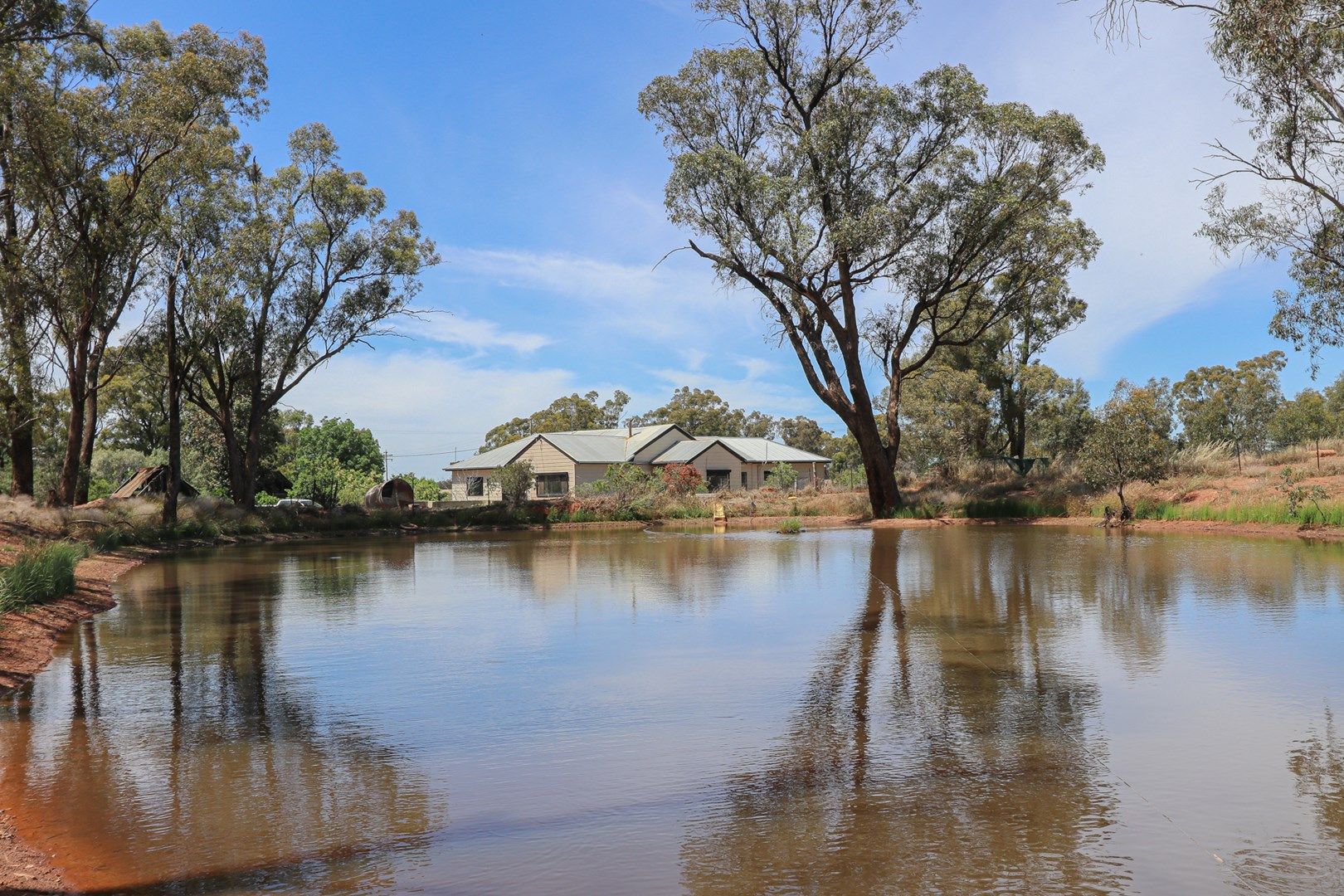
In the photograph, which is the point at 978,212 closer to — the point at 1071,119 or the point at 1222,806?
the point at 1071,119

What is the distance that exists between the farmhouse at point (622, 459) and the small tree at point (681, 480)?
10.6m

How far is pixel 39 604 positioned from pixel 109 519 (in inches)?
605

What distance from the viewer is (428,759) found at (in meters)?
Result: 6.61

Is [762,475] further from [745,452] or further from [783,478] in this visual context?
[783,478]

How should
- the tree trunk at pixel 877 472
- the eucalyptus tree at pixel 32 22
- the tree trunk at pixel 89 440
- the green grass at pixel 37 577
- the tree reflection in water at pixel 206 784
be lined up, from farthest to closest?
the tree trunk at pixel 877 472 < the tree trunk at pixel 89 440 < the eucalyptus tree at pixel 32 22 < the green grass at pixel 37 577 < the tree reflection in water at pixel 206 784

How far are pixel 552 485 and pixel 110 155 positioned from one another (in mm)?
32571

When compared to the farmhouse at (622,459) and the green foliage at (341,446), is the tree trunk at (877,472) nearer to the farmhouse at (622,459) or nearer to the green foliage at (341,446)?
the farmhouse at (622,459)

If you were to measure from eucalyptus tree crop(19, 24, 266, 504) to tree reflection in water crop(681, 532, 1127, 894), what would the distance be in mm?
18038

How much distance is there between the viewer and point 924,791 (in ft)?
18.7

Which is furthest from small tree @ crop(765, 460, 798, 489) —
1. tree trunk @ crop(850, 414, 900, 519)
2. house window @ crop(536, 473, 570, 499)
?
house window @ crop(536, 473, 570, 499)

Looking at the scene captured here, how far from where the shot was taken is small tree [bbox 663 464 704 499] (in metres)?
40.8

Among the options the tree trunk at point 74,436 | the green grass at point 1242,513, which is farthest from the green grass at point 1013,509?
the tree trunk at point 74,436

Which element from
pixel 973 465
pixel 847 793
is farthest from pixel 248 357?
pixel 847 793

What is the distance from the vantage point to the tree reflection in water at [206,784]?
4957 millimetres
